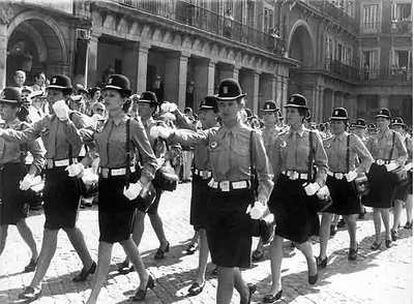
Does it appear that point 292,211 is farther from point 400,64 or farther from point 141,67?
point 400,64

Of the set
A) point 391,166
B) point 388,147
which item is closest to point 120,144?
point 391,166

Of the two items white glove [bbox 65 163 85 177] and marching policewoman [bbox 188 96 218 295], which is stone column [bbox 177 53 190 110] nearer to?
marching policewoman [bbox 188 96 218 295]

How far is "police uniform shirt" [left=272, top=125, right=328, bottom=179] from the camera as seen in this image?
6867 millimetres

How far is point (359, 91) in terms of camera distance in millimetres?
44000

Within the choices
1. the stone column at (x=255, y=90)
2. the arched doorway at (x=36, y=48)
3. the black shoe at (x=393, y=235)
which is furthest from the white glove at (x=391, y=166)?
the stone column at (x=255, y=90)

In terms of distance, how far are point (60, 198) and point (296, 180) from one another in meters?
2.70

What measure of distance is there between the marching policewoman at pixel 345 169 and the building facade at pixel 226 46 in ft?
29.7

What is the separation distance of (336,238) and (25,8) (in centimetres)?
979

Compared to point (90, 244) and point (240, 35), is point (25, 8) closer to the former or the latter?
point (90, 244)

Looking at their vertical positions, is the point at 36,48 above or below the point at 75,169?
above

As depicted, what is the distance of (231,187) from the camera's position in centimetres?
516

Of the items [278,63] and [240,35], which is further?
[278,63]

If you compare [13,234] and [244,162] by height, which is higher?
[244,162]

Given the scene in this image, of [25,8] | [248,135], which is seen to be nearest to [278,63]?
[25,8]
